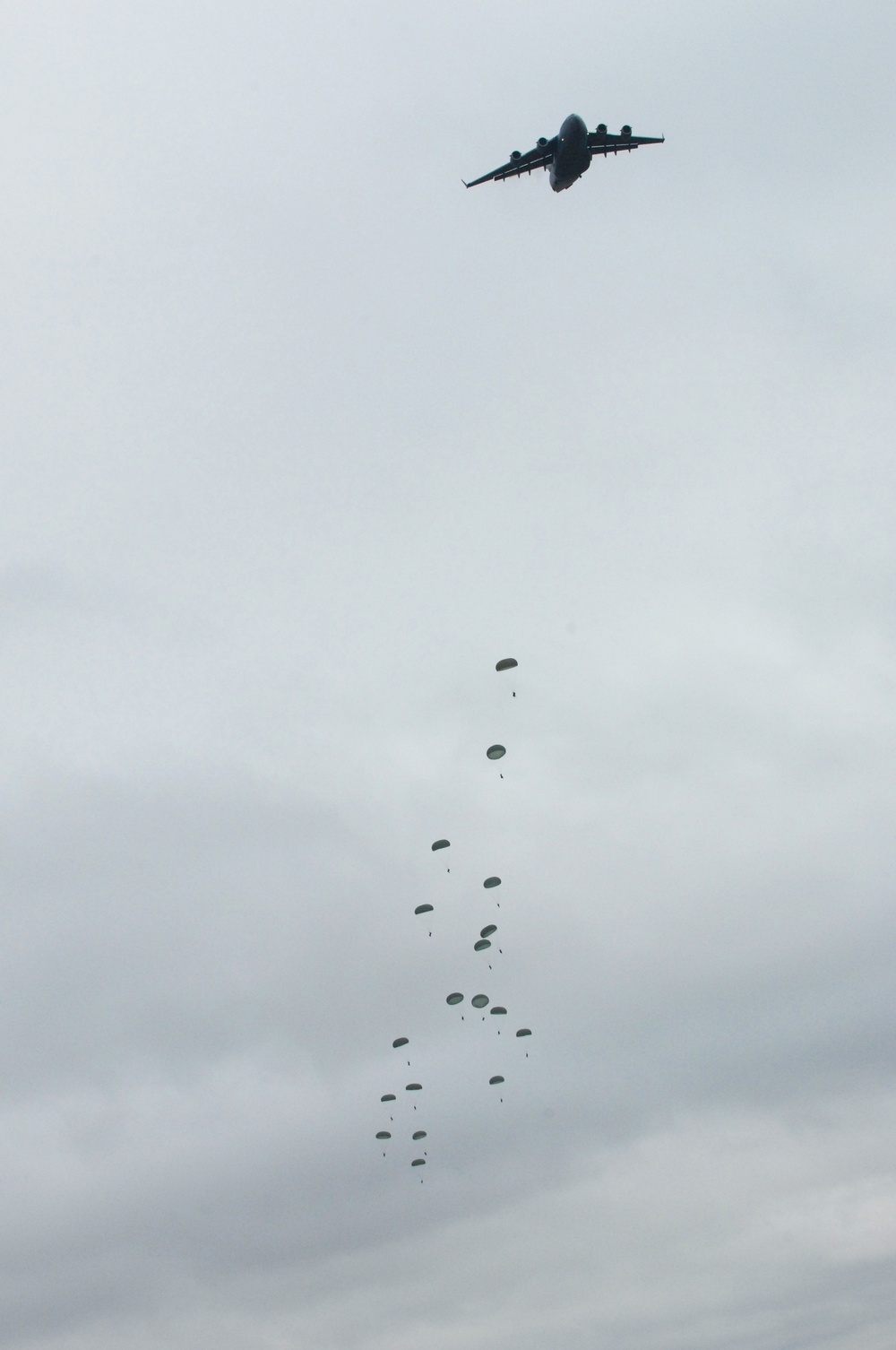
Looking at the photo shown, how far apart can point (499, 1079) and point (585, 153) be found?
8769cm

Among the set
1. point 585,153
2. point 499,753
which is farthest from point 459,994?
point 585,153

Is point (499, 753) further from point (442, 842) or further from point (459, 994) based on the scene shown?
point (459, 994)

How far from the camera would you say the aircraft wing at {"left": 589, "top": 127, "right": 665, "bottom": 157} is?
347 feet

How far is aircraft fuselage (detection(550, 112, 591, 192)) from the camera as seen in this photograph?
98.8m

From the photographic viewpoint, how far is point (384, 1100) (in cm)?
10175

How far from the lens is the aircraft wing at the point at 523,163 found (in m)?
107

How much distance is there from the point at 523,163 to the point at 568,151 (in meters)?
9.37

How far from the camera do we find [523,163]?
10906 cm

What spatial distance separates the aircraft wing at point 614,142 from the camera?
4158 inches

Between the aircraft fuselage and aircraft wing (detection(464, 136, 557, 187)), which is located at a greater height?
aircraft wing (detection(464, 136, 557, 187))

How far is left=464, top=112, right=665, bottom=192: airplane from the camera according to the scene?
99.8 metres

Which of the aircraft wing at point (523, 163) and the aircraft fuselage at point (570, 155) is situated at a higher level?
the aircraft wing at point (523, 163)

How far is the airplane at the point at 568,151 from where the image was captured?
99.8 m

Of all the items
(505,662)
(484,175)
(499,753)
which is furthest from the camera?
(484,175)
